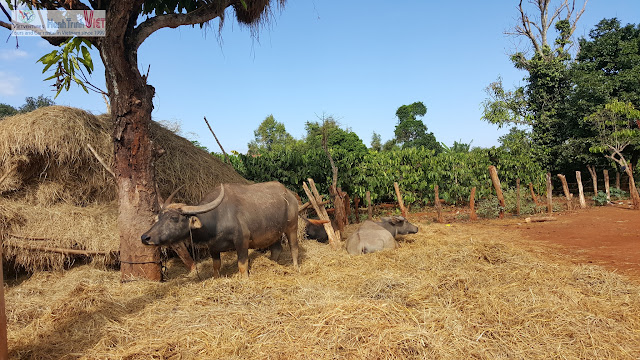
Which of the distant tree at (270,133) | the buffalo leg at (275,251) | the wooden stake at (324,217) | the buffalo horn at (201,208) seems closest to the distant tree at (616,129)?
the wooden stake at (324,217)

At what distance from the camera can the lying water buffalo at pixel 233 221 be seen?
5016mm

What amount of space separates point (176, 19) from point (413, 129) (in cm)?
4086

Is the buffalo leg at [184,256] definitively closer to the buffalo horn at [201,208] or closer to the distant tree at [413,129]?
the buffalo horn at [201,208]

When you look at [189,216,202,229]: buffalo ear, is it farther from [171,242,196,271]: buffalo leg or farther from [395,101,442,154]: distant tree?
[395,101,442,154]: distant tree

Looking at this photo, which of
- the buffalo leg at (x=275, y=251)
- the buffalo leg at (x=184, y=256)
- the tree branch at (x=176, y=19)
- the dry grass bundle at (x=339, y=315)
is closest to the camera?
the dry grass bundle at (x=339, y=315)

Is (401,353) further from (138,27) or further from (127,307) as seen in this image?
(138,27)

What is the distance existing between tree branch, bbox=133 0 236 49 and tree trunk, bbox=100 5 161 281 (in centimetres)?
20

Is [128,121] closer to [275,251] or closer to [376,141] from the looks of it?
[275,251]

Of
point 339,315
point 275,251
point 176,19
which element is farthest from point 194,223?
point 176,19

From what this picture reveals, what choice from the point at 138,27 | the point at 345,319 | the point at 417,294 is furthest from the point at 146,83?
the point at 417,294

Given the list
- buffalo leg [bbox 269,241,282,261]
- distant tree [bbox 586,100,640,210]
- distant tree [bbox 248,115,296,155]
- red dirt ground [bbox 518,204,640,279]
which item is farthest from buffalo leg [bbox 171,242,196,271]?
distant tree [bbox 248,115,296,155]

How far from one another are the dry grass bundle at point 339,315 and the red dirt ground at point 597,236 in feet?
4.37

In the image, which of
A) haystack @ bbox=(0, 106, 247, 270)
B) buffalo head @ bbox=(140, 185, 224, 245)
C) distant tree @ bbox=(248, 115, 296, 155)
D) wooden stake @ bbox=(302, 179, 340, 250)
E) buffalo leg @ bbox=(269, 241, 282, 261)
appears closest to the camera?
buffalo head @ bbox=(140, 185, 224, 245)

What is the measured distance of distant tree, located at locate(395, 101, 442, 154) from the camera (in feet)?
136
